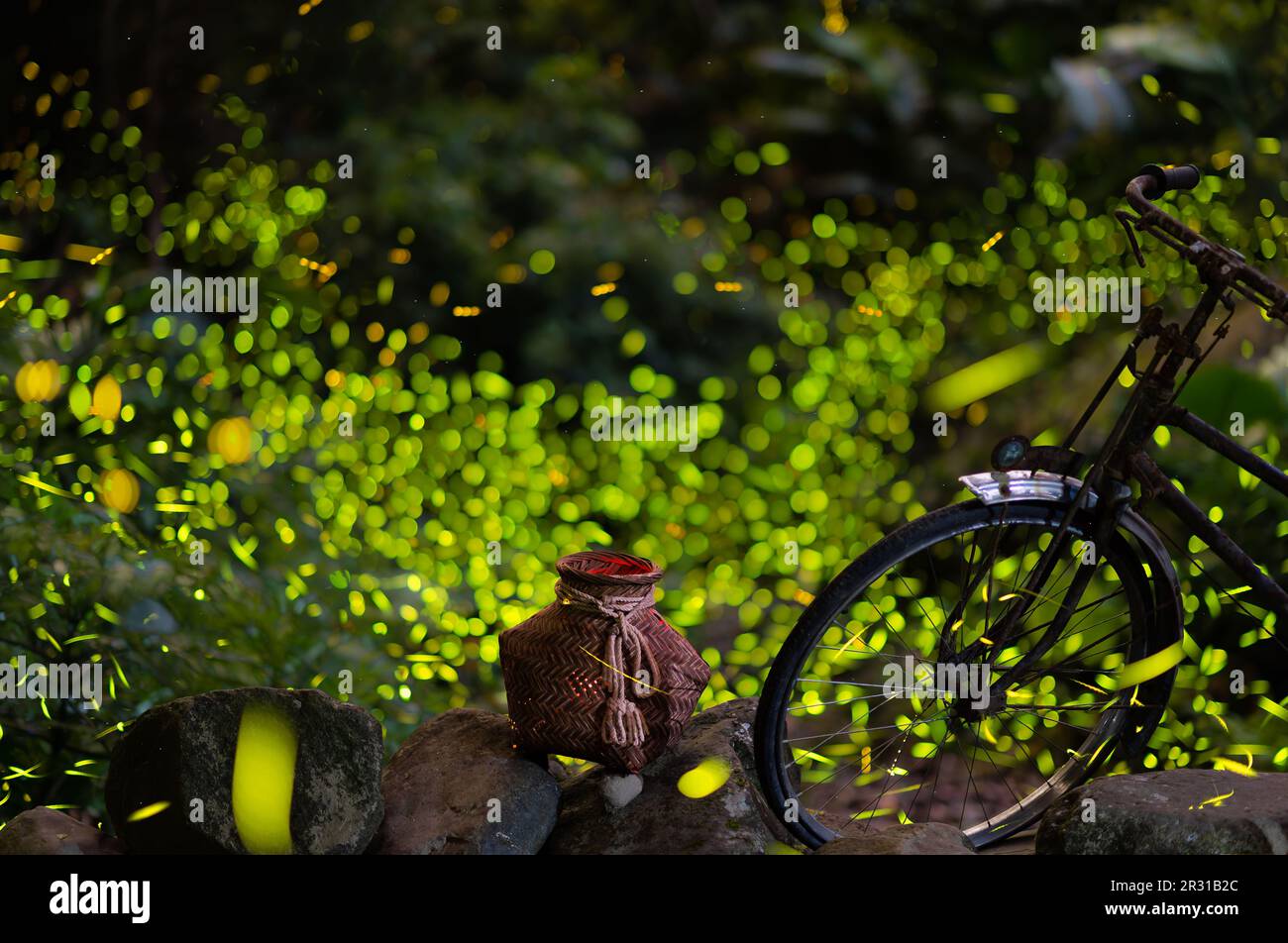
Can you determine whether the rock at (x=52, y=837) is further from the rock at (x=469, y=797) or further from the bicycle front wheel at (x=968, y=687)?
the bicycle front wheel at (x=968, y=687)

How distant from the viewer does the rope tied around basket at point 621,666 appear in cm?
221

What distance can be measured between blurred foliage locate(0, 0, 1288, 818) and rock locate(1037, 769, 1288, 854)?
64 cm

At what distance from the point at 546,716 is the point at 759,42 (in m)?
3.57

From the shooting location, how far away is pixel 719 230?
5020 millimetres

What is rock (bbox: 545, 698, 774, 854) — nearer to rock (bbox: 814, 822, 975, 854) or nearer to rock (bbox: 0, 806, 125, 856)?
rock (bbox: 814, 822, 975, 854)

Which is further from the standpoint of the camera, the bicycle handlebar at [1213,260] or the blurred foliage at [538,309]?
the blurred foliage at [538,309]

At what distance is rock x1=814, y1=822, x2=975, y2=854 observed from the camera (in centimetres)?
209

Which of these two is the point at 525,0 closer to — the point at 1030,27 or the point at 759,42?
the point at 759,42

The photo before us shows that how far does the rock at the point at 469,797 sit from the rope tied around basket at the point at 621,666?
0.17 meters

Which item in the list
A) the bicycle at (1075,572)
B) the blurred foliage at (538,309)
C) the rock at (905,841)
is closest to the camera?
the rock at (905,841)

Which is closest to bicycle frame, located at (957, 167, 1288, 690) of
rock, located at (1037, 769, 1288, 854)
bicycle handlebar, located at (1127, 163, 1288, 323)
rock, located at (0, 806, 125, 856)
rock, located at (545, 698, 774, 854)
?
bicycle handlebar, located at (1127, 163, 1288, 323)

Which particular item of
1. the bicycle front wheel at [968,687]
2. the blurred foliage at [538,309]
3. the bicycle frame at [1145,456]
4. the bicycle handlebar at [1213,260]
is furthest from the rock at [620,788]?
the bicycle handlebar at [1213,260]

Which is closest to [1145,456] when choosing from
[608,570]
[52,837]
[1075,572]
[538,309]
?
[1075,572]

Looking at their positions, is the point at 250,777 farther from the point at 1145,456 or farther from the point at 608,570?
the point at 1145,456
